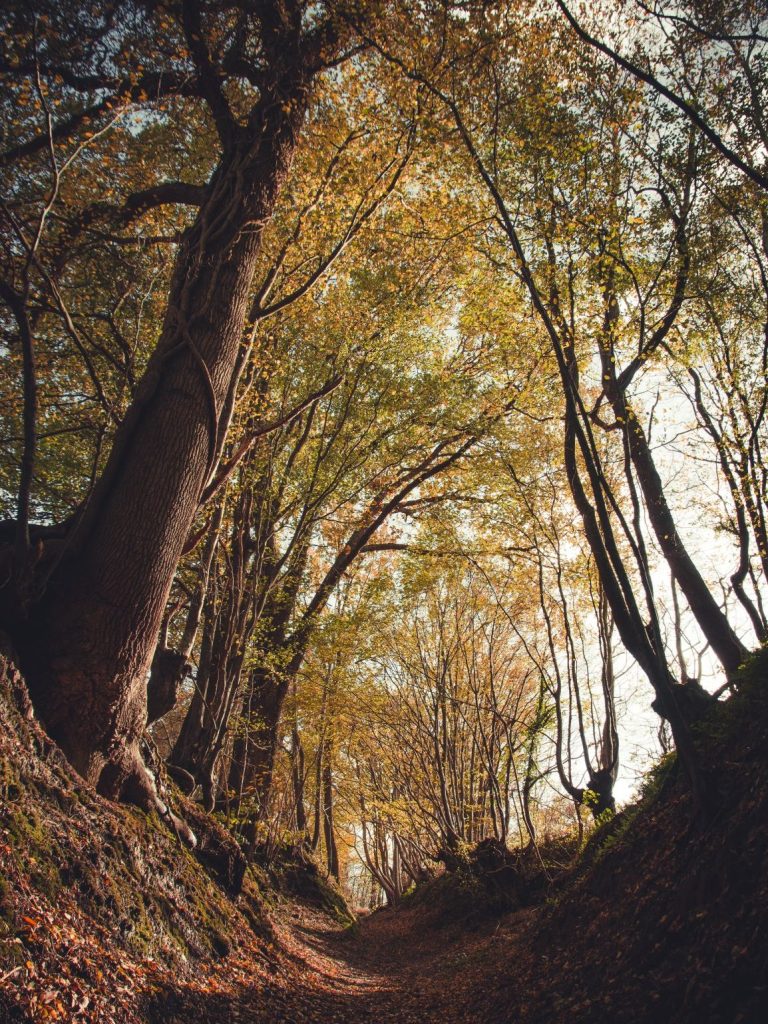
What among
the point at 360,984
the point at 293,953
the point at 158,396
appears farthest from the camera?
the point at 360,984

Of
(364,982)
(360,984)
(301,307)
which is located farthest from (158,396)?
(364,982)

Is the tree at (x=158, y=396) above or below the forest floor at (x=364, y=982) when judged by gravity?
above

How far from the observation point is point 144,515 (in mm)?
3441

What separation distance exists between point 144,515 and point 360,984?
19.3 feet

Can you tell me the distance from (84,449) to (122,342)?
13.3 feet

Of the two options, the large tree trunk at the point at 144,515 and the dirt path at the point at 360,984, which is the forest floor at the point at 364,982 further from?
the large tree trunk at the point at 144,515

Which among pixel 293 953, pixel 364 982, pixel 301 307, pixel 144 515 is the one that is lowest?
pixel 364 982

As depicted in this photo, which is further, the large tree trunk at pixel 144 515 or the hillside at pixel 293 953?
the large tree trunk at pixel 144 515

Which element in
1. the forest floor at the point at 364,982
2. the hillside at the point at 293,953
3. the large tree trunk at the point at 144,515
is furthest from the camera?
the large tree trunk at the point at 144,515

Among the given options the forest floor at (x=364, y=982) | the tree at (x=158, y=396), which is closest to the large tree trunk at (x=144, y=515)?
the tree at (x=158, y=396)

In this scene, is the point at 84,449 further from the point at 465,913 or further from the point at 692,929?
the point at 465,913

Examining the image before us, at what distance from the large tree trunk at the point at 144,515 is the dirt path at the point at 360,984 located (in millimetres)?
1283

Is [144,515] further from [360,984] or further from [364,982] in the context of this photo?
[364,982]

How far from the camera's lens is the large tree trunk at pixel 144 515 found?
307 centimetres
